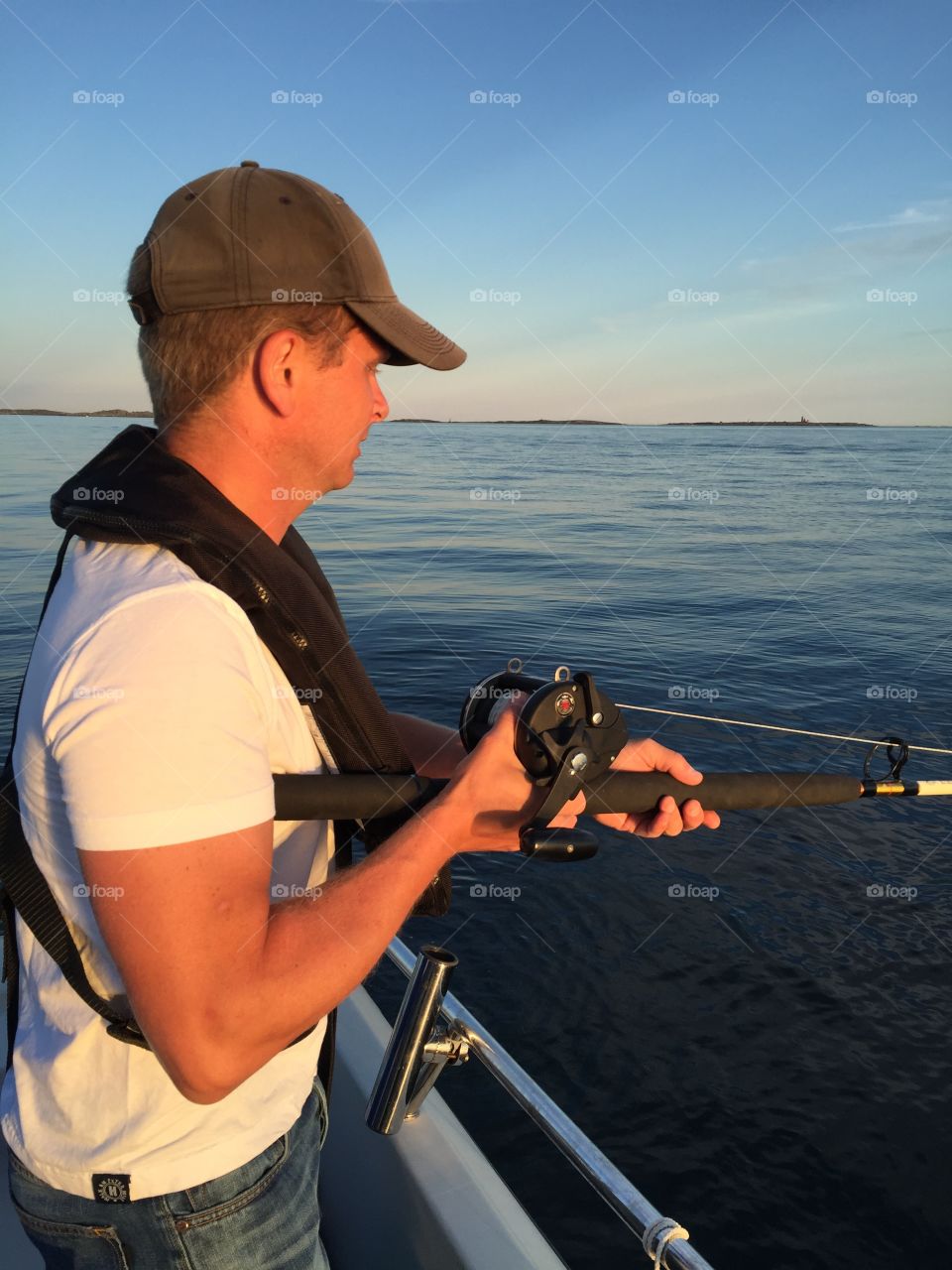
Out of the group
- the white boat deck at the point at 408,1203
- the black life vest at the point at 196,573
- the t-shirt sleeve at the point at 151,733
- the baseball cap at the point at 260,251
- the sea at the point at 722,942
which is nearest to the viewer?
the t-shirt sleeve at the point at 151,733

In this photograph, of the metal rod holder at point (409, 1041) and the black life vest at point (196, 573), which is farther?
the metal rod holder at point (409, 1041)

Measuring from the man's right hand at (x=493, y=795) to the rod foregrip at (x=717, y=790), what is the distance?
20 centimetres

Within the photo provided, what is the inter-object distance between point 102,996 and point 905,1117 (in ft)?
15.7

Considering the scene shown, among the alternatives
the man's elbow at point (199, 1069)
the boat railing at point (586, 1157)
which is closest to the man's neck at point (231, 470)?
the man's elbow at point (199, 1069)

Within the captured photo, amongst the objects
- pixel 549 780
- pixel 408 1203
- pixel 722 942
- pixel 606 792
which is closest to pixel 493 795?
pixel 549 780

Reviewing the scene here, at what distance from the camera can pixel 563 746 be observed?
160cm

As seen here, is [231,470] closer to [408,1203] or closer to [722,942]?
[408,1203]

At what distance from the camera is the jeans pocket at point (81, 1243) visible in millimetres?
1348

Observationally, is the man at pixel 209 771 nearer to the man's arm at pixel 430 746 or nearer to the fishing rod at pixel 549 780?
the fishing rod at pixel 549 780

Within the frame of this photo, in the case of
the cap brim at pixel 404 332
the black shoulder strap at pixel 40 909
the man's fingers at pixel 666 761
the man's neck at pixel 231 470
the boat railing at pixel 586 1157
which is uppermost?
the cap brim at pixel 404 332

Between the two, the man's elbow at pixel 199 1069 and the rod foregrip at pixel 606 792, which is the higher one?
the rod foregrip at pixel 606 792

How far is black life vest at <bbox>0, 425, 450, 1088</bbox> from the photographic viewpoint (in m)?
1.26

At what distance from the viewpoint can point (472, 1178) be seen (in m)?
2.27

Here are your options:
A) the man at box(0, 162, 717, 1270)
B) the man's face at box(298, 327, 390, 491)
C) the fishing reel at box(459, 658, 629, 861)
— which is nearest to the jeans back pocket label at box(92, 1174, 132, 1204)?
the man at box(0, 162, 717, 1270)
